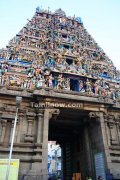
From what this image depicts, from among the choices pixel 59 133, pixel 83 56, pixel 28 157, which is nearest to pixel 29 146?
pixel 28 157

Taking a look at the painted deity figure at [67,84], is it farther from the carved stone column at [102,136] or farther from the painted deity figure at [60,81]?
the carved stone column at [102,136]

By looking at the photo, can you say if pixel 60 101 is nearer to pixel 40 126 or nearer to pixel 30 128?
pixel 40 126

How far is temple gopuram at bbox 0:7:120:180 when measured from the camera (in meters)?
14.3

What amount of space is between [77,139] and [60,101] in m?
7.13

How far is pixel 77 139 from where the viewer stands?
68.8 ft

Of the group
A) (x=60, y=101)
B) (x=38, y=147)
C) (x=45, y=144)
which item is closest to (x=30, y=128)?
(x=38, y=147)

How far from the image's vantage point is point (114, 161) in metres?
14.9

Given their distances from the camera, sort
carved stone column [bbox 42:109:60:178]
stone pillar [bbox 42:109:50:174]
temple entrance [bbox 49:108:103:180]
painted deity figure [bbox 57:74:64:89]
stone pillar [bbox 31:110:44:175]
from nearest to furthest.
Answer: stone pillar [bbox 31:110:44:175], stone pillar [bbox 42:109:50:174], carved stone column [bbox 42:109:60:178], temple entrance [bbox 49:108:103:180], painted deity figure [bbox 57:74:64:89]

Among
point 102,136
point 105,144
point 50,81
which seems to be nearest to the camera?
point 105,144

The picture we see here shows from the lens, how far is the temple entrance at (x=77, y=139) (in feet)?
54.5

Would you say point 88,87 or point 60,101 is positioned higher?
point 88,87

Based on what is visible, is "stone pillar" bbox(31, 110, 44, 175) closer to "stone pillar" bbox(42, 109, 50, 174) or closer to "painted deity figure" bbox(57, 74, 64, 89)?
"stone pillar" bbox(42, 109, 50, 174)

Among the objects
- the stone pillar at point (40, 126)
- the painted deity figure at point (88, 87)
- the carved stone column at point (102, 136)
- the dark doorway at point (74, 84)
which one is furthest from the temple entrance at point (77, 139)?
the dark doorway at point (74, 84)

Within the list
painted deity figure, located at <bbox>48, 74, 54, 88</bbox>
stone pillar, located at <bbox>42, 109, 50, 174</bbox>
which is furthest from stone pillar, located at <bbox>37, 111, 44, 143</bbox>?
painted deity figure, located at <bbox>48, 74, 54, 88</bbox>
